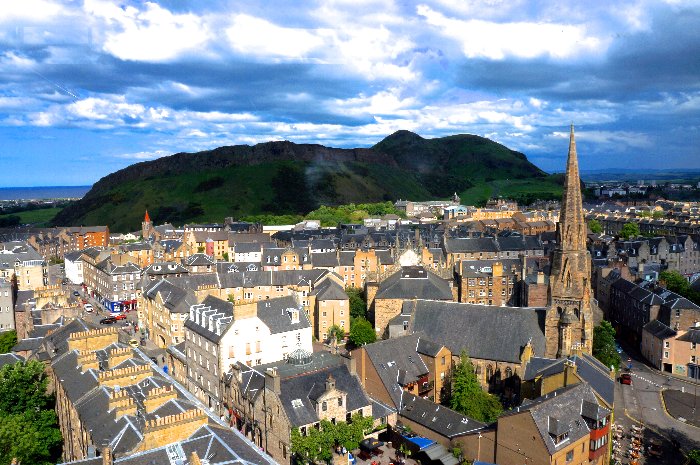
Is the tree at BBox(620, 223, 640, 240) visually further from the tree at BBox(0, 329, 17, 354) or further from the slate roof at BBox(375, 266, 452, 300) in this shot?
the tree at BBox(0, 329, 17, 354)

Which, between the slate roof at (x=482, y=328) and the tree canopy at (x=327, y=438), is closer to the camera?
the tree canopy at (x=327, y=438)

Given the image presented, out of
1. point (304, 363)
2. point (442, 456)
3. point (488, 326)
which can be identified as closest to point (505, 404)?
point (488, 326)

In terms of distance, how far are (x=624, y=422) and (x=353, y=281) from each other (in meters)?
55.5

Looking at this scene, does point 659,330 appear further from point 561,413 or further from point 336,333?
point 336,333

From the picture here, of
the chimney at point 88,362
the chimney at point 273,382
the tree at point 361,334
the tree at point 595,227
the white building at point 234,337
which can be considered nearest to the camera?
the chimney at point 88,362

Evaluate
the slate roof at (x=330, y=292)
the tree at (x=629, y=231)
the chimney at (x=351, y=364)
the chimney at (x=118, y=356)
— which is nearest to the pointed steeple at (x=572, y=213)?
the chimney at (x=351, y=364)

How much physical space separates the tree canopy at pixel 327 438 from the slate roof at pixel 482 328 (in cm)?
1750

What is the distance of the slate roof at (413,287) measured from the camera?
7250cm

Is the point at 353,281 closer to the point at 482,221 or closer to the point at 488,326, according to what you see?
the point at 488,326

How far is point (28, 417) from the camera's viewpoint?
140 ft

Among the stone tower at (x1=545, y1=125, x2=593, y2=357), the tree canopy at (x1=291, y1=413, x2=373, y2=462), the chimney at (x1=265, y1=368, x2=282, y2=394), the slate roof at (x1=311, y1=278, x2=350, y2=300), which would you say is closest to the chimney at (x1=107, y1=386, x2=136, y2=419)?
the chimney at (x1=265, y1=368, x2=282, y2=394)

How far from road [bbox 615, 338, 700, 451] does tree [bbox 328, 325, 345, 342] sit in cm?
3540

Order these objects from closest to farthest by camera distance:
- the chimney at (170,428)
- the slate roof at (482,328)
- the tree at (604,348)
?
the chimney at (170,428)
the slate roof at (482,328)
the tree at (604,348)

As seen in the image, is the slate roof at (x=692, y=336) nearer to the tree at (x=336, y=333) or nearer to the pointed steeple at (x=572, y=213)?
the pointed steeple at (x=572, y=213)
